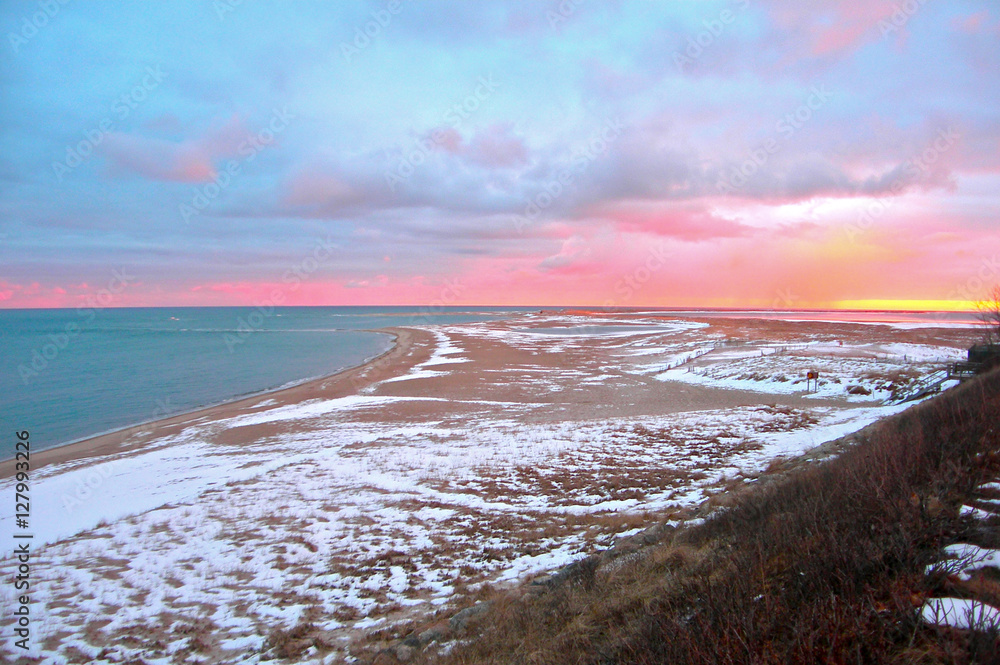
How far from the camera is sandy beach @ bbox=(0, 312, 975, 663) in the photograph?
7543 millimetres

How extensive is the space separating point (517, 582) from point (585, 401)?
1815 cm

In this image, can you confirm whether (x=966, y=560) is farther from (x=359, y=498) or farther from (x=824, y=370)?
(x=824, y=370)

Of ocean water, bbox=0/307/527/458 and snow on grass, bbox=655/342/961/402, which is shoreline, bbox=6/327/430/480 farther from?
snow on grass, bbox=655/342/961/402

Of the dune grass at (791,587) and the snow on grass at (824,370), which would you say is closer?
the dune grass at (791,587)

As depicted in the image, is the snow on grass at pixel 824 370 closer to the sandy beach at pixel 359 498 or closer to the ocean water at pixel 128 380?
the sandy beach at pixel 359 498

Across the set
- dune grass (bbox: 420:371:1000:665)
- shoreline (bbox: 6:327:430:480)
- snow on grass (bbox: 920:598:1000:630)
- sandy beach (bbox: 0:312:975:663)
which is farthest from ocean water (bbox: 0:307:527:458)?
snow on grass (bbox: 920:598:1000:630)

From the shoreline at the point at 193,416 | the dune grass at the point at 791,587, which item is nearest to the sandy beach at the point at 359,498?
the shoreline at the point at 193,416

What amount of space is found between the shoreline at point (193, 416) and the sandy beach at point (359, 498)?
20cm

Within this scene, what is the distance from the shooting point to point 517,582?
25.3 ft

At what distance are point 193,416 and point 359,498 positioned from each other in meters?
17.0

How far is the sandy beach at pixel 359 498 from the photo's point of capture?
754 centimetres

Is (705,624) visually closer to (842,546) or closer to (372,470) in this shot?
(842,546)

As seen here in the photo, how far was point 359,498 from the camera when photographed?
12367mm

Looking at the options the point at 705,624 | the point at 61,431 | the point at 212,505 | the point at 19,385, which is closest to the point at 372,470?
the point at 212,505
